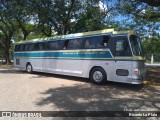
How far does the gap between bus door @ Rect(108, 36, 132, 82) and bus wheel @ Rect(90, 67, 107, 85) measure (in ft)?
2.22

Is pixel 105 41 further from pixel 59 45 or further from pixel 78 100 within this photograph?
pixel 78 100

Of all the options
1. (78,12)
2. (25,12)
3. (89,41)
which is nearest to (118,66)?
(89,41)

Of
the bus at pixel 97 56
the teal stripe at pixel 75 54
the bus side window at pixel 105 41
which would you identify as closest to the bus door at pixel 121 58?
the bus at pixel 97 56

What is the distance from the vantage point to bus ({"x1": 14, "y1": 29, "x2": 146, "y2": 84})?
9.12m

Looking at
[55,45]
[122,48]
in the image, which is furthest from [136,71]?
[55,45]

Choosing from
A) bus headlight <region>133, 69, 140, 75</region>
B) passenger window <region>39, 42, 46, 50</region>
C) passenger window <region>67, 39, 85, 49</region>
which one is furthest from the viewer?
passenger window <region>39, 42, 46, 50</region>

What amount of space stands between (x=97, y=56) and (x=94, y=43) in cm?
75

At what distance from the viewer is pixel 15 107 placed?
6.19 metres

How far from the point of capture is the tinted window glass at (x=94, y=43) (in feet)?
33.8

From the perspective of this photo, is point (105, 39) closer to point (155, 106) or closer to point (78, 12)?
point (155, 106)

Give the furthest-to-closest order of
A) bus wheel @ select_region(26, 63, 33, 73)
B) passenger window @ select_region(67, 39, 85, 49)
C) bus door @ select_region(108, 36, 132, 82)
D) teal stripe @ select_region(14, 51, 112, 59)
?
bus wheel @ select_region(26, 63, 33, 73) < passenger window @ select_region(67, 39, 85, 49) < teal stripe @ select_region(14, 51, 112, 59) < bus door @ select_region(108, 36, 132, 82)

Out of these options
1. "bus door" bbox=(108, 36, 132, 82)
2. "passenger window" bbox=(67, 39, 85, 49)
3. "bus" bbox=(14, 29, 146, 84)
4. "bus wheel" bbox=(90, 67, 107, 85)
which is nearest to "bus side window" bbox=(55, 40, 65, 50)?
"bus" bbox=(14, 29, 146, 84)

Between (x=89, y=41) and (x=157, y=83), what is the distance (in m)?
4.22

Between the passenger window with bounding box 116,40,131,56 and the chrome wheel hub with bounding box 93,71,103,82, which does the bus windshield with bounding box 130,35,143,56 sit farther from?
the chrome wheel hub with bounding box 93,71,103,82
